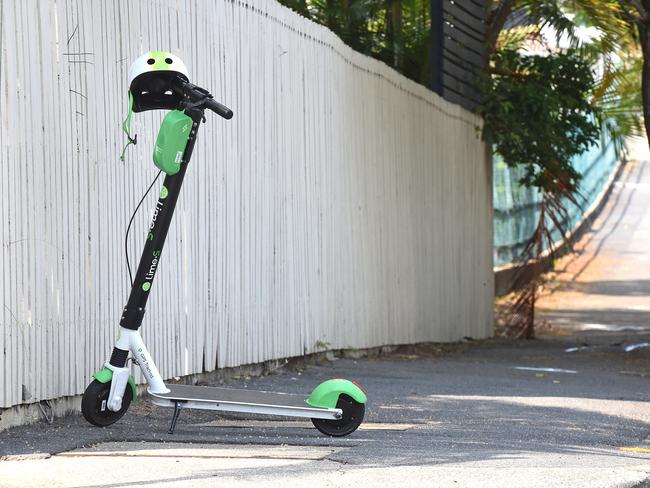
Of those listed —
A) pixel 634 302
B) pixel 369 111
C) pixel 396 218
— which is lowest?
pixel 634 302

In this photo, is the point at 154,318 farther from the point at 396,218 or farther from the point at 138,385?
the point at 396,218

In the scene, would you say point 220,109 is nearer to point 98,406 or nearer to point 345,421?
point 98,406

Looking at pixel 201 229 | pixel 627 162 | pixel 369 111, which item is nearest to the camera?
pixel 201 229

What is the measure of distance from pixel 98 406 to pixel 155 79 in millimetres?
1545

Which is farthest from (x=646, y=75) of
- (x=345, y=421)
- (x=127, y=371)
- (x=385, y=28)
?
(x=127, y=371)

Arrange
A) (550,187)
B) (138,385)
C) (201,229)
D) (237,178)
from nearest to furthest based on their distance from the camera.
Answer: (138,385)
(201,229)
(237,178)
(550,187)

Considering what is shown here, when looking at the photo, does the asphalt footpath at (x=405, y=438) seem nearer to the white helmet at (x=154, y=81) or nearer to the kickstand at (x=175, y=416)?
the kickstand at (x=175, y=416)

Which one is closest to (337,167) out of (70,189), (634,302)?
(70,189)

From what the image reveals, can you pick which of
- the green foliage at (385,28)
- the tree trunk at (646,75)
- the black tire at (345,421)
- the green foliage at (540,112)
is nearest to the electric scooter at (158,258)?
the black tire at (345,421)

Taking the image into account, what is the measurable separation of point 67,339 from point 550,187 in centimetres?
1123

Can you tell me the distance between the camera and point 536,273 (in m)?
17.6

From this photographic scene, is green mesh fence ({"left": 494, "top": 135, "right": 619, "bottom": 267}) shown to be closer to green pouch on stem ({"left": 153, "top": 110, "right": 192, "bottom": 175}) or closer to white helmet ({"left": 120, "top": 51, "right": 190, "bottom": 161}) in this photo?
white helmet ({"left": 120, "top": 51, "right": 190, "bottom": 161})

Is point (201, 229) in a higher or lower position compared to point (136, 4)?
lower

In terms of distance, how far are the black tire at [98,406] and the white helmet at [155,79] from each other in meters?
1.32
